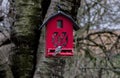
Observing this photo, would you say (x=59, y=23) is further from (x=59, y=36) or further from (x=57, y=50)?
(x=57, y=50)

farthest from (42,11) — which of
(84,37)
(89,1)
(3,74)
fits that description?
(89,1)

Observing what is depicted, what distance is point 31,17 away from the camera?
7.40 ft

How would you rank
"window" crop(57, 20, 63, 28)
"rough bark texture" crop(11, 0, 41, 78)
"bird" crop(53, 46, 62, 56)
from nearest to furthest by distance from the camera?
"bird" crop(53, 46, 62, 56), "window" crop(57, 20, 63, 28), "rough bark texture" crop(11, 0, 41, 78)

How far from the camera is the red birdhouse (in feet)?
6.31

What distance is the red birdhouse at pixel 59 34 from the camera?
192 centimetres

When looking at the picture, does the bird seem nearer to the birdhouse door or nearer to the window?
the birdhouse door

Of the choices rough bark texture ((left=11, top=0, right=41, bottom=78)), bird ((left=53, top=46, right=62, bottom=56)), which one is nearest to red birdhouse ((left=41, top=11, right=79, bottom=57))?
bird ((left=53, top=46, right=62, bottom=56))

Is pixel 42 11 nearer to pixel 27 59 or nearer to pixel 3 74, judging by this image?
pixel 27 59

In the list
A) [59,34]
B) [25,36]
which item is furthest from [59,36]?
[25,36]

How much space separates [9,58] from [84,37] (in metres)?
2.91

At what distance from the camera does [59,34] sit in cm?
199

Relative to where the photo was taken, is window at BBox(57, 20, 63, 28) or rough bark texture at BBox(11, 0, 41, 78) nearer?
window at BBox(57, 20, 63, 28)

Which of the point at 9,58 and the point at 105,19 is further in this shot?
the point at 105,19

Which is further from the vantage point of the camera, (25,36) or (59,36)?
(25,36)
